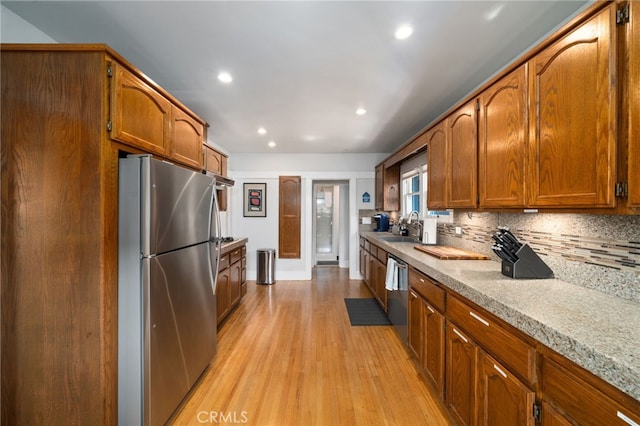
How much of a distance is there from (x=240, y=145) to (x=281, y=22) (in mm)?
3290

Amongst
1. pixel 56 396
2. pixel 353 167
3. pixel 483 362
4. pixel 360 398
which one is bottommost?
pixel 360 398

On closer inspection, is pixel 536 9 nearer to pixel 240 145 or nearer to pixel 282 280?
pixel 240 145

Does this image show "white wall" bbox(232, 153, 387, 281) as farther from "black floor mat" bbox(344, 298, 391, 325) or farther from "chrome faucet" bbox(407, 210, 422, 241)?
"chrome faucet" bbox(407, 210, 422, 241)

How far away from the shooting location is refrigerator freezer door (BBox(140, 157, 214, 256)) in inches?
58.3

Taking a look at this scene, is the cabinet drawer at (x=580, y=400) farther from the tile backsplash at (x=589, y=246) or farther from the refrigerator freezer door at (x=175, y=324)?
the refrigerator freezer door at (x=175, y=324)

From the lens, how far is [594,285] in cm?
136

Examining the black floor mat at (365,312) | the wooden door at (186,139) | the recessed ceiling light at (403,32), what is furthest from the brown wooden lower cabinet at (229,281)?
the recessed ceiling light at (403,32)

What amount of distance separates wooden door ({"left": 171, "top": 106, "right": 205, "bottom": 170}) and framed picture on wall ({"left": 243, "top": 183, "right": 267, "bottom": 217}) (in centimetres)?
281

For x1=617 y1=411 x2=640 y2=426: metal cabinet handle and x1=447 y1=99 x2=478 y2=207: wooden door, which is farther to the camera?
x1=447 y1=99 x2=478 y2=207: wooden door

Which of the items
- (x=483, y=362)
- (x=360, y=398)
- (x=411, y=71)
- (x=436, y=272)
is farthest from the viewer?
(x=411, y=71)

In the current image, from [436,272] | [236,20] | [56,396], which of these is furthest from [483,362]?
[236,20]

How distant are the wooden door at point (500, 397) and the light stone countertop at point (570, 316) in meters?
0.26

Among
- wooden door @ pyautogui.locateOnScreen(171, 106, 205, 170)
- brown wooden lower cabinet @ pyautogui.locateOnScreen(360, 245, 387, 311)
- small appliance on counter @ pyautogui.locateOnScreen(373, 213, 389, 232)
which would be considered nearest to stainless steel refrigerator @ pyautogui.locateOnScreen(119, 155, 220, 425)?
wooden door @ pyautogui.locateOnScreen(171, 106, 205, 170)

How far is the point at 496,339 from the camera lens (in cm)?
124
